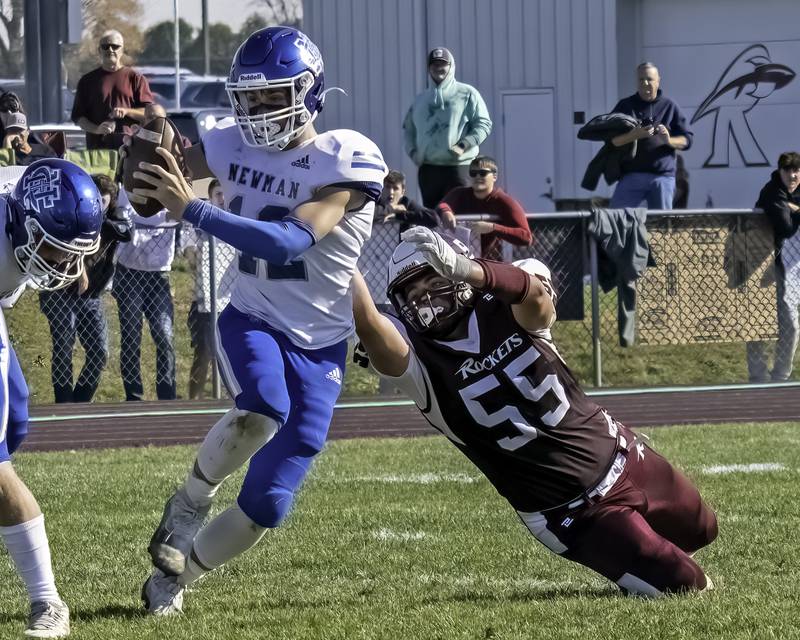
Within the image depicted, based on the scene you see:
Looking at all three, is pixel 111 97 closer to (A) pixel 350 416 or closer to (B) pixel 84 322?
(B) pixel 84 322

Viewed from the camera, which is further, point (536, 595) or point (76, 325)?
point (76, 325)

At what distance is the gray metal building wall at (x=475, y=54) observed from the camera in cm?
1587

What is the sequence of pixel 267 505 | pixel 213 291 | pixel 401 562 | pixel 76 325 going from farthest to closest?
pixel 213 291
pixel 76 325
pixel 401 562
pixel 267 505

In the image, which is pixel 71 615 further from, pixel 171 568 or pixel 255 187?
pixel 255 187

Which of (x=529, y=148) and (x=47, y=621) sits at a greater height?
(x=529, y=148)

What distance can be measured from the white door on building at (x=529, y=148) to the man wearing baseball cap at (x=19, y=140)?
21.2 feet

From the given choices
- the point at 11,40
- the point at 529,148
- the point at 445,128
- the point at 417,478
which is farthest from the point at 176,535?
the point at 11,40

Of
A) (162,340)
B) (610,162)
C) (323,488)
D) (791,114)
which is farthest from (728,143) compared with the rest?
(323,488)

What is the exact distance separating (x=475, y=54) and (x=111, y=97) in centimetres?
607

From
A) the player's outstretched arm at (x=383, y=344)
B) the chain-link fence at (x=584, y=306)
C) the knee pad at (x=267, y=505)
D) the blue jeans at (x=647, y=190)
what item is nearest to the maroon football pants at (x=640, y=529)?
the player's outstretched arm at (x=383, y=344)

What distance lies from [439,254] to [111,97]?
23.9ft

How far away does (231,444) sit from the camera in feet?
14.2

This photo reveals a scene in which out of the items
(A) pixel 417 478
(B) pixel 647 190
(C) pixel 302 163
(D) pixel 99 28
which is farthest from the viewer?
(D) pixel 99 28

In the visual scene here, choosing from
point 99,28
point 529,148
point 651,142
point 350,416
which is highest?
point 99,28
